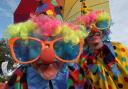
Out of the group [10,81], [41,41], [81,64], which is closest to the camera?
[41,41]

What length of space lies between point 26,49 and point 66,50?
12.4 inches

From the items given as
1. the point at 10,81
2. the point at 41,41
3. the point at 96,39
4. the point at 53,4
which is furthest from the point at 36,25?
the point at 96,39

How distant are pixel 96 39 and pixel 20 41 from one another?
1.20 m

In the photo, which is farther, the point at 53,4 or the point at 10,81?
the point at 53,4

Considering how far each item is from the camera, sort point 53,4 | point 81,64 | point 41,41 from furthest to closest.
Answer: point 81,64 < point 53,4 < point 41,41

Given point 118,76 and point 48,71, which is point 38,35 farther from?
point 118,76

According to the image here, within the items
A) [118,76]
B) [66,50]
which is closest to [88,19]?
[118,76]

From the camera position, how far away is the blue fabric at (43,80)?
3.28m

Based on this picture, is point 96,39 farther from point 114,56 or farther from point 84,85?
point 84,85

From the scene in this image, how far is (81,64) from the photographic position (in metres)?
4.20

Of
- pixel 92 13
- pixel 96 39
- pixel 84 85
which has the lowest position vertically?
pixel 84 85

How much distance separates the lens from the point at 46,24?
3137 mm

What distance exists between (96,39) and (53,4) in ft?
1.95

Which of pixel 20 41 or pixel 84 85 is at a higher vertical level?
pixel 20 41
